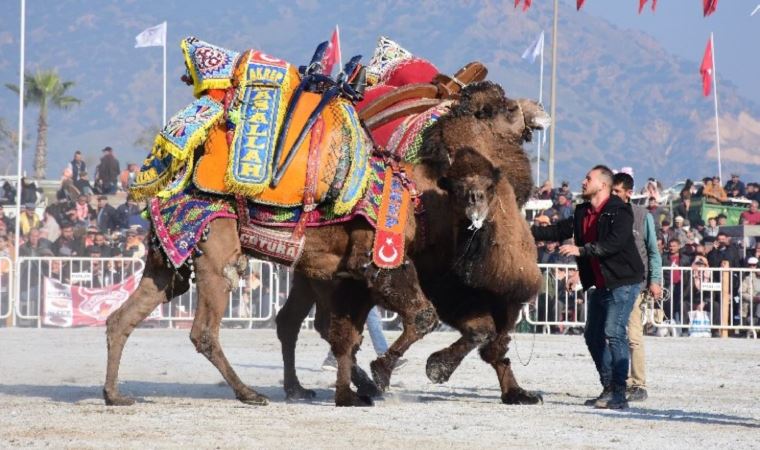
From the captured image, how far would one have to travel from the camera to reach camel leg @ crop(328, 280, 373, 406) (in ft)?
35.3

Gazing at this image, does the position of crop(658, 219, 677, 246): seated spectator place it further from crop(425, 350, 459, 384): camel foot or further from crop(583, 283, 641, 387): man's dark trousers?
crop(425, 350, 459, 384): camel foot

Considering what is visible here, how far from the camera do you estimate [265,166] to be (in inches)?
412

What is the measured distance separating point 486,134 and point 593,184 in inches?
37.5

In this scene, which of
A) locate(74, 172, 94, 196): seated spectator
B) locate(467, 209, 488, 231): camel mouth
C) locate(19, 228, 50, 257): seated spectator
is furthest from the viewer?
locate(74, 172, 94, 196): seated spectator

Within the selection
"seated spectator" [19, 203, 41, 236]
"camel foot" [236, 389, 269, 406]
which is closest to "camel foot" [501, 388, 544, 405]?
"camel foot" [236, 389, 269, 406]

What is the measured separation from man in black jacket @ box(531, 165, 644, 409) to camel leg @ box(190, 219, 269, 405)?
244 cm

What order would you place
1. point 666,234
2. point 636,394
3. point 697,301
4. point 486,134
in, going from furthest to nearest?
1. point 666,234
2. point 697,301
3. point 636,394
4. point 486,134

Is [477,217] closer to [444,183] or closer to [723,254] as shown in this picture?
[444,183]

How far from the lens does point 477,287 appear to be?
11.0 metres

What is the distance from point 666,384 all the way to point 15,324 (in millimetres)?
11497

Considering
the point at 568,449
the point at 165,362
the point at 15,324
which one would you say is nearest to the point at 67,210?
the point at 15,324

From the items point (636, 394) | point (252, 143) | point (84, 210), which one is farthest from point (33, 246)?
point (636, 394)

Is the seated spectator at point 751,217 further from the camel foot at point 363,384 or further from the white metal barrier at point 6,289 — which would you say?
the camel foot at point 363,384

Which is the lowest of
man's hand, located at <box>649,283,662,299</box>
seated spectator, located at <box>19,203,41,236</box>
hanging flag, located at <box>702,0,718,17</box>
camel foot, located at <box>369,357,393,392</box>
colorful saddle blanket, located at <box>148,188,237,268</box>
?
camel foot, located at <box>369,357,393,392</box>
